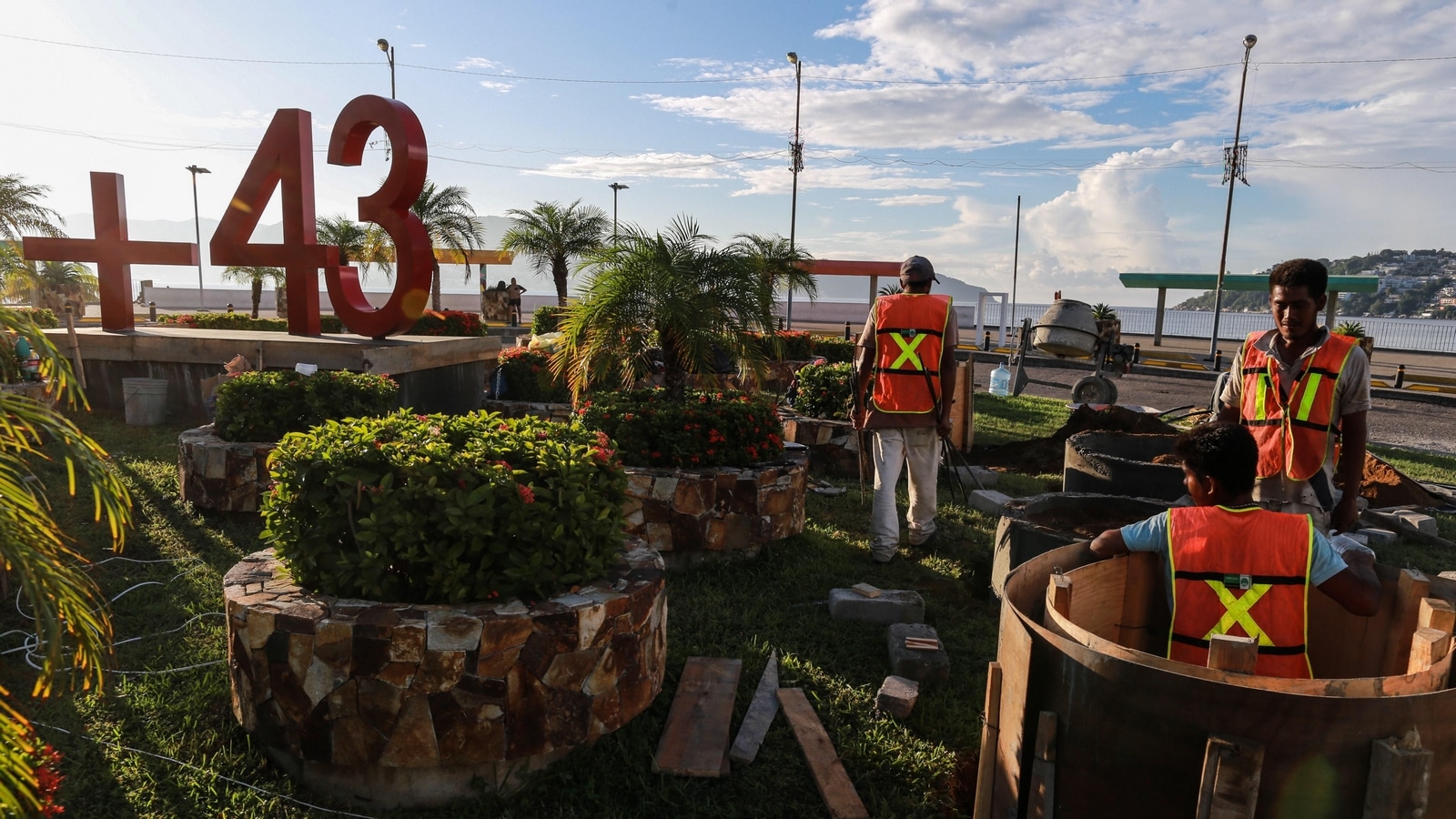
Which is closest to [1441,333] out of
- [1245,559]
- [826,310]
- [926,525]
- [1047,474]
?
[826,310]

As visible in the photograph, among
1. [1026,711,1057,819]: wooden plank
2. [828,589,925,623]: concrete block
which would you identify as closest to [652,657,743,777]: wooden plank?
[828,589,925,623]: concrete block

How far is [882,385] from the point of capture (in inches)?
233

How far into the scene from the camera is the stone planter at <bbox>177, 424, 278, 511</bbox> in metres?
6.52

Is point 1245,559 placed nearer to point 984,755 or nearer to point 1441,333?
point 984,755

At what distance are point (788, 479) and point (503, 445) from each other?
2.78m

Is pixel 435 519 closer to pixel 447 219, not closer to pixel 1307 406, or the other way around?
pixel 1307 406

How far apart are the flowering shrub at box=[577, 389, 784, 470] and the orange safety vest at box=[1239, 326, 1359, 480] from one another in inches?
124

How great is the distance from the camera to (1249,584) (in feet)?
8.52

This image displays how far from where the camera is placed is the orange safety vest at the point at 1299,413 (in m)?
→ 3.77

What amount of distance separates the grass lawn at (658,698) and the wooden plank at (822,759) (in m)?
0.06

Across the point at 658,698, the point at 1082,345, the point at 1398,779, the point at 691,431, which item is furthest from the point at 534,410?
the point at 1082,345

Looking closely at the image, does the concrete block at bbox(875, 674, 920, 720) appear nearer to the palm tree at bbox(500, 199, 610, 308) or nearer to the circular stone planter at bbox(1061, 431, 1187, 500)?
the circular stone planter at bbox(1061, 431, 1187, 500)

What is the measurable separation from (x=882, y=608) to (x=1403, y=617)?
2.49m

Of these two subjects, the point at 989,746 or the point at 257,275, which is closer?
the point at 989,746
